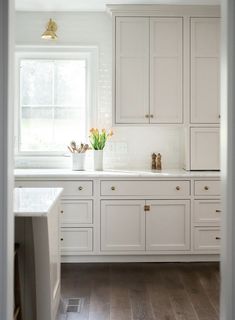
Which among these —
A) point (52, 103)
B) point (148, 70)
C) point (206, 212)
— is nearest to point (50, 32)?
point (52, 103)

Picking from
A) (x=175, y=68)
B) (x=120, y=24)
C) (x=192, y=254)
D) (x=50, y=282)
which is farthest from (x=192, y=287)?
(x=120, y=24)

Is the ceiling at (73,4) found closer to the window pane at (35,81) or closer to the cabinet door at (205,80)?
the cabinet door at (205,80)

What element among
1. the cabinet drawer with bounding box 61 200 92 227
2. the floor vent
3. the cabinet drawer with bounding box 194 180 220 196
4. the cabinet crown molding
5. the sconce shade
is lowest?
the floor vent

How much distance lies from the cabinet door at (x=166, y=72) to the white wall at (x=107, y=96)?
1.19ft

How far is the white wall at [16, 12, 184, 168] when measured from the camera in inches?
183

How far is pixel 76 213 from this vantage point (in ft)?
13.7

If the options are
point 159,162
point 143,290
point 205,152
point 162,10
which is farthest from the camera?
point 159,162

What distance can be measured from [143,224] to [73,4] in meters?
2.31

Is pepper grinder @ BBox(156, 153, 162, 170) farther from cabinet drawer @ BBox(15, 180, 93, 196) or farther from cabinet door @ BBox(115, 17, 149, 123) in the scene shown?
cabinet drawer @ BBox(15, 180, 93, 196)

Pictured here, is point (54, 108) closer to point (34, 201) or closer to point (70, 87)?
point (70, 87)

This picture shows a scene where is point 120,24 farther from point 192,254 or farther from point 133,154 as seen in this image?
point 192,254

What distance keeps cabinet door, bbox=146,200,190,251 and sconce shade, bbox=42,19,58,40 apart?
1.86 meters
